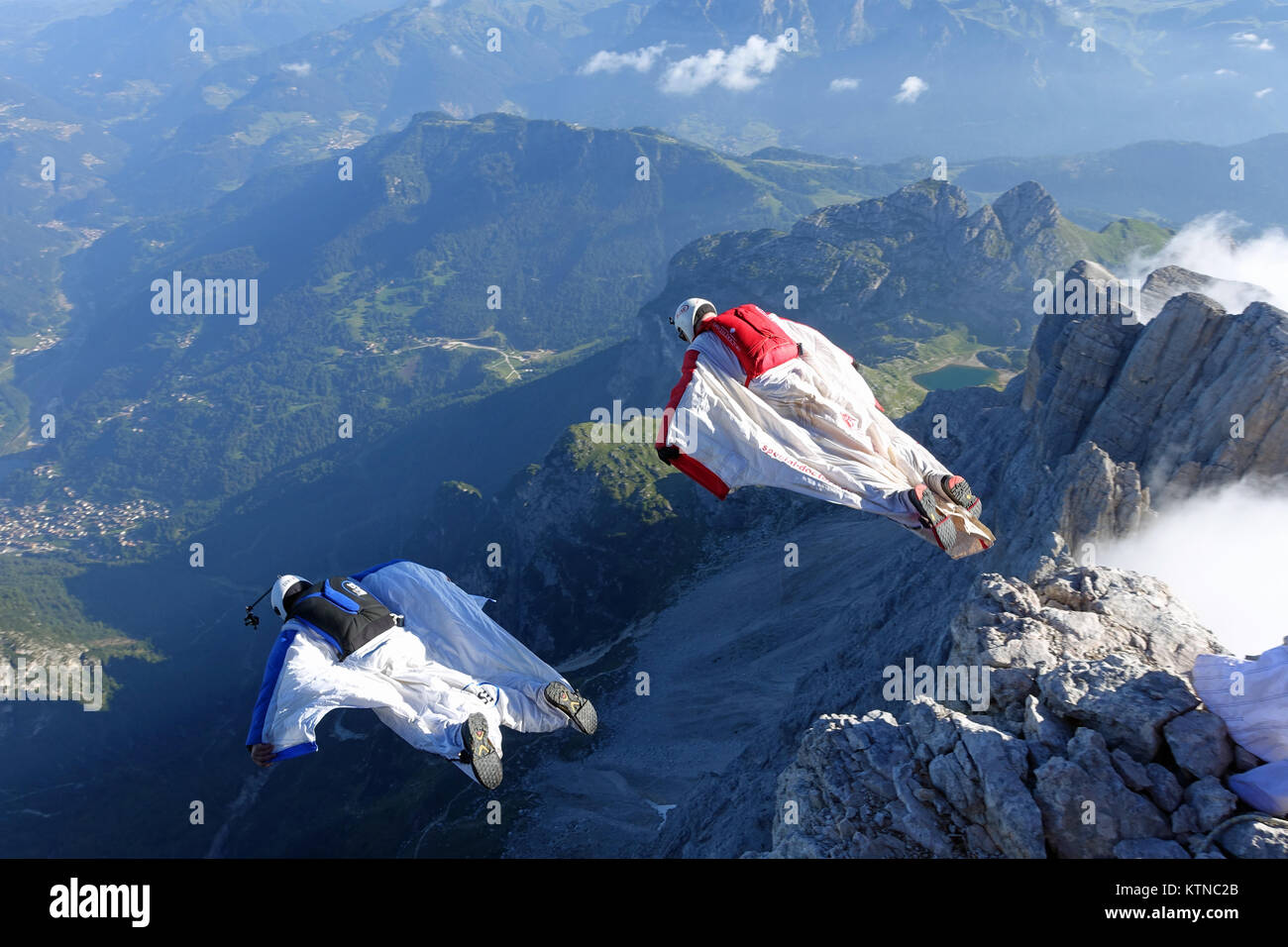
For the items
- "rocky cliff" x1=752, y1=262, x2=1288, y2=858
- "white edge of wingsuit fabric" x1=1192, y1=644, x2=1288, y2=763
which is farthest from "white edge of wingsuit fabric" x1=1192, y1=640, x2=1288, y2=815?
"rocky cliff" x1=752, y1=262, x2=1288, y2=858

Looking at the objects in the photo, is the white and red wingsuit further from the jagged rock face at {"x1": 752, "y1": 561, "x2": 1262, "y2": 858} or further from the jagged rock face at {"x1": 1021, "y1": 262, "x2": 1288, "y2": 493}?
the jagged rock face at {"x1": 1021, "y1": 262, "x2": 1288, "y2": 493}

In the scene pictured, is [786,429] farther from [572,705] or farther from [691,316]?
[572,705]

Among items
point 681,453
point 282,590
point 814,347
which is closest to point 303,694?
point 282,590

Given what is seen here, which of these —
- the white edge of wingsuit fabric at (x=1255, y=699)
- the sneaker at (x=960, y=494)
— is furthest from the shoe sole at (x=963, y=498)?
the white edge of wingsuit fabric at (x=1255, y=699)

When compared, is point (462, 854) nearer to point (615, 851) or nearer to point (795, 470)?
point (615, 851)

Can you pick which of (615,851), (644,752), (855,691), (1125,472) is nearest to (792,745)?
(855,691)
